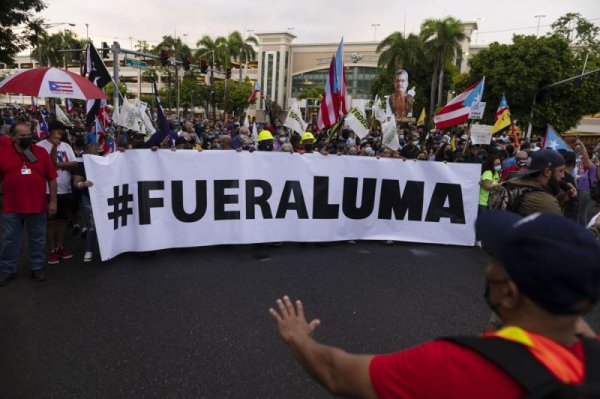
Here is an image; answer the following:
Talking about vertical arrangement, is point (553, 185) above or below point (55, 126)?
below

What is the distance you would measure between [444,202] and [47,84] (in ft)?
21.1

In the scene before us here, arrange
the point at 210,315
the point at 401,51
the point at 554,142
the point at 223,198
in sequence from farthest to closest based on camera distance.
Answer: the point at 401,51
the point at 554,142
the point at 223,198
the point at 210,315

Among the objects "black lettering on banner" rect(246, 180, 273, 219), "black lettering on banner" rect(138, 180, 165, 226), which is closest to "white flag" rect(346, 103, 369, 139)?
"black lettering on banner" rect(246, 180, 273, 219)

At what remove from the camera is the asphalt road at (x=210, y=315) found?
3184mm

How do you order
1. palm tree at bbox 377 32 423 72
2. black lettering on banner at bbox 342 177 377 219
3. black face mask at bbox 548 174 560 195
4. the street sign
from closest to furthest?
black face mask at bbox 548 174 560 195, black lettering on banner at bbox 342 177 377 219, the street sign, palm tree at bbox 377 32 423 72

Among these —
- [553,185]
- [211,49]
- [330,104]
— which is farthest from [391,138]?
[211,49]

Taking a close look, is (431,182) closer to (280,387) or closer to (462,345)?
(280,387)

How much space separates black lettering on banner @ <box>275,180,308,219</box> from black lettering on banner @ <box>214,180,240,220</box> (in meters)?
0.70

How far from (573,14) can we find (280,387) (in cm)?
5943

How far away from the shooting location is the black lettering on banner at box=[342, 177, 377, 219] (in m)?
6.85

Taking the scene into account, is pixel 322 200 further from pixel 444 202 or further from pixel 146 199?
pixel 146 199

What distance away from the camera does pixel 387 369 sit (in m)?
1.22

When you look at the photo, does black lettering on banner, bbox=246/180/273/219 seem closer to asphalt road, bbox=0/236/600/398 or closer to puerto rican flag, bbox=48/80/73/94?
asphalt road, bbox=0/236/600/398

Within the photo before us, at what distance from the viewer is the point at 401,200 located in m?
7.03
